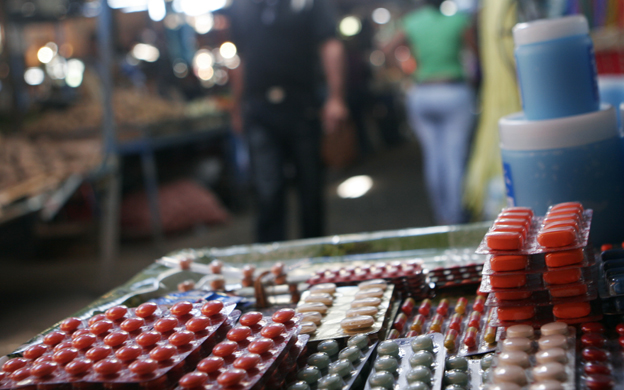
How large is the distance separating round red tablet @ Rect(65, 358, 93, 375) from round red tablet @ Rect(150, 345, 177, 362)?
0.26 ft

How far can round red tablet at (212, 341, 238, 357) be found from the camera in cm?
74

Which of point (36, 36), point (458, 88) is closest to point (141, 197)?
point (36, 36)

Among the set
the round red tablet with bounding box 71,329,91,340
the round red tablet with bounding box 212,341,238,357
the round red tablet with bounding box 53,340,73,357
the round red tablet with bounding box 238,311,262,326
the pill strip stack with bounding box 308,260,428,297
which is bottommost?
the pill strip stack with bounding box 308,260,428,297

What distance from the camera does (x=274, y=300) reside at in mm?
1121

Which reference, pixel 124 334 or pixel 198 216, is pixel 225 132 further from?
pixel 124 334

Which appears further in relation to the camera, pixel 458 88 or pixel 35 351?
pixel 458 88

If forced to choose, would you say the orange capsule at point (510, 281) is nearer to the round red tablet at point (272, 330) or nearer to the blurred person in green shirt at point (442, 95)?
the round red tablet at point (272, 330)

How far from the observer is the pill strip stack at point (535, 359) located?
653 mm

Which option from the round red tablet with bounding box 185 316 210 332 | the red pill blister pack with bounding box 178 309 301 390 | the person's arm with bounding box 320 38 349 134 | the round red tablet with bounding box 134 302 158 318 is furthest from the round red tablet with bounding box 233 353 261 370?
the person's arm with bounding box 320 38 349 134

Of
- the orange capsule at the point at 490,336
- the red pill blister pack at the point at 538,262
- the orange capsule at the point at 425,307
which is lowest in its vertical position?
the orange capsule at the point at 425,307

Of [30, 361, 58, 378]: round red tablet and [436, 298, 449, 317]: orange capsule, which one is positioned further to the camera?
[436, 298, 449, 317]: orange capsule

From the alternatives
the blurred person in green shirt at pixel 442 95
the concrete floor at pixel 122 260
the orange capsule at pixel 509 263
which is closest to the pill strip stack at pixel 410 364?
the orange capsule at pixel 509 263

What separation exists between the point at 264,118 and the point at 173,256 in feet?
5.02

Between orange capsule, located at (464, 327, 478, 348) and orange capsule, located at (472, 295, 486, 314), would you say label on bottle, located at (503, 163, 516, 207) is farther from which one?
orange capsule, located at (464, 327, 478, 348)
